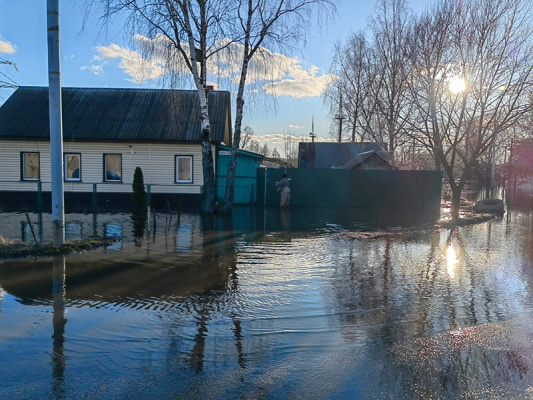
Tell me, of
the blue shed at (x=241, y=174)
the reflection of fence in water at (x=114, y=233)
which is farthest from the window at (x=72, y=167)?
the reflection of fence in water at (x=114, y=233)

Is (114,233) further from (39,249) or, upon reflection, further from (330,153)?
(330,153)

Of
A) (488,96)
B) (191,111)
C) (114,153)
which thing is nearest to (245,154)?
(191,111)

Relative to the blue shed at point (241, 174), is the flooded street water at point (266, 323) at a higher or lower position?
lower

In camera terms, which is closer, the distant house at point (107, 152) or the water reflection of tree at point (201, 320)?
the water reflection of tree at point (201, 320)

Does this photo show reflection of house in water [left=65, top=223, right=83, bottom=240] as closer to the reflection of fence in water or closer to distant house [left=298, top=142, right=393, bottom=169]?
the reflection of fence in water

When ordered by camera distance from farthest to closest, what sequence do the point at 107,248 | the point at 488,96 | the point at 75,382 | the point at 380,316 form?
the point at 488,96
the point at 107,248
the point at 380,316
the point at 75,382

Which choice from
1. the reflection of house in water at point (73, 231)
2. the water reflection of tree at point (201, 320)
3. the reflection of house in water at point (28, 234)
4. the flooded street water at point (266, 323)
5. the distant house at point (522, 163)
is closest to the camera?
the flooded street water at point (266, 323)

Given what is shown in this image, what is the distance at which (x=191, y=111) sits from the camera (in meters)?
22.2

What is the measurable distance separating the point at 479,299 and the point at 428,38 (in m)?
12.5

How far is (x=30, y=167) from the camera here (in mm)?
21250

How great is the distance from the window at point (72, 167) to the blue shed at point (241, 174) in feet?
22.2

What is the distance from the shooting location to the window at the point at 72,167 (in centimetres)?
2117

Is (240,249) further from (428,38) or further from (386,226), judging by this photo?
(428,38)

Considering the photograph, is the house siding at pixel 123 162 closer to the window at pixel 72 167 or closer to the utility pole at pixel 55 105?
the window at pixel 72 167
